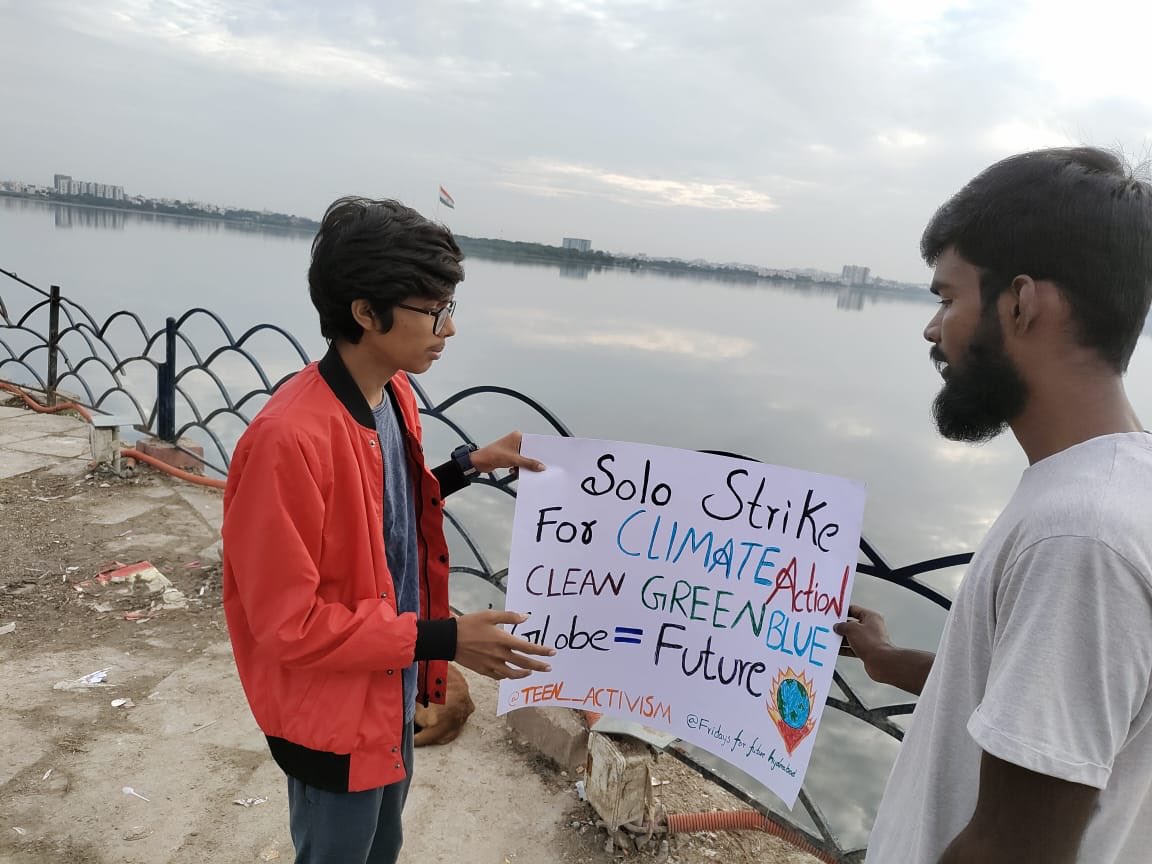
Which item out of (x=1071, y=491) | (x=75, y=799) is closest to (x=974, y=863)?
(x=1071, y=491)

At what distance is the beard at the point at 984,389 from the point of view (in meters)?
1.05

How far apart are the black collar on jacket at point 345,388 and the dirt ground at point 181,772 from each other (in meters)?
1.68

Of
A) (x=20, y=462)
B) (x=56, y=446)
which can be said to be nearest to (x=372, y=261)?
(x=20, y=462)

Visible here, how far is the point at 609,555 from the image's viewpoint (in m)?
2.09

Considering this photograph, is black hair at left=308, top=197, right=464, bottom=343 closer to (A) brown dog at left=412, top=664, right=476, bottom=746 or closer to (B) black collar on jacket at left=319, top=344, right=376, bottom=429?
(B) black collar on jacket at left=319, top=344, right=376, bottom=429

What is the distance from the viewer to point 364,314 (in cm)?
157

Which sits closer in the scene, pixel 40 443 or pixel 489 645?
pixel 489 645

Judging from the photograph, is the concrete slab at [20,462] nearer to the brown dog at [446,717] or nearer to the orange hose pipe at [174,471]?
the orange hose pipe at [174,471]

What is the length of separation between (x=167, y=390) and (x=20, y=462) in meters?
1.18

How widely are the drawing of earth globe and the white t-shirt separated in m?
0.90

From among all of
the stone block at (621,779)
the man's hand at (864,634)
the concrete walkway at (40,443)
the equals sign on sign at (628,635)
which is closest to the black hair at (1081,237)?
the man's hand at (864,634)

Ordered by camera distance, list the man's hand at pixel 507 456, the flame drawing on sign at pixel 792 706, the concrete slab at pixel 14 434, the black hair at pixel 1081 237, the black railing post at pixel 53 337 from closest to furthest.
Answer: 1. the black hair at pixel 1081 237
2. the flame drawing on sign at pixel 792 706
3. the man's hand at pixel 507 456
4. the concrete slab at pixel 14 434
5. the black railing post at pixel 53 337

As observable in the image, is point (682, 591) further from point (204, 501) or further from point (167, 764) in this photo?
point (204, 501)

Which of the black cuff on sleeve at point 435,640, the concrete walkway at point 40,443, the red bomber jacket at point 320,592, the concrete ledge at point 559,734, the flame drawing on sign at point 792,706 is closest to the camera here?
the red bomber jacket at point 320,592
